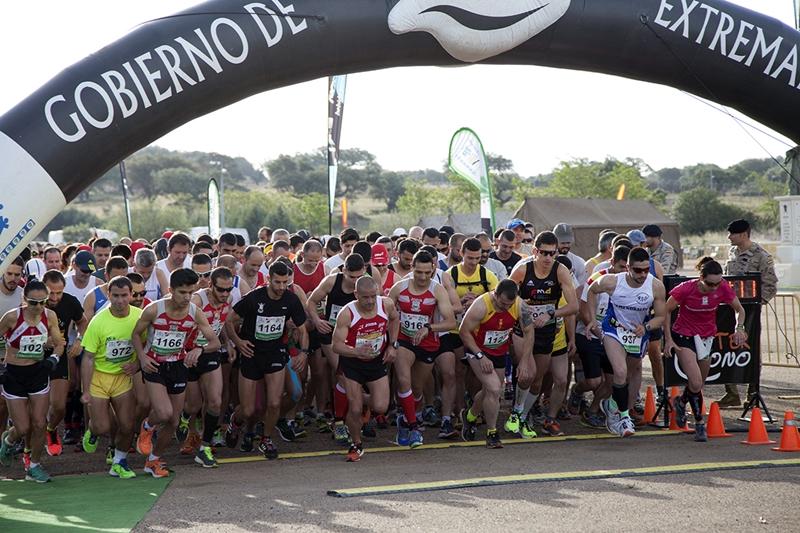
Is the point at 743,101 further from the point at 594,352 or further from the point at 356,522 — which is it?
the point at 356,522

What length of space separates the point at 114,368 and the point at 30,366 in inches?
28.2

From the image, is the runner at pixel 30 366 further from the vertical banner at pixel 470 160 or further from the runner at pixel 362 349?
the vertical banner at pixel 470 160

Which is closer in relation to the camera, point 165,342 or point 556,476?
point 556,476

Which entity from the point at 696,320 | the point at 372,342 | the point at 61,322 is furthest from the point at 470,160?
the point at 61,322

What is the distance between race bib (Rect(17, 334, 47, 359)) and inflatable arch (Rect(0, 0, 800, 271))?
0.96m

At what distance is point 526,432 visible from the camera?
34.0 ft

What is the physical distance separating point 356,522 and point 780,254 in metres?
25.9

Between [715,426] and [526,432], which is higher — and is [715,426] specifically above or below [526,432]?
above

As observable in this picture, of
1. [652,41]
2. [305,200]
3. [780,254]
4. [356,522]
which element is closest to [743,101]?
[652,41]

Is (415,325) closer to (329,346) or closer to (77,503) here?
(329,346)

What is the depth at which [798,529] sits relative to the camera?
263 inches

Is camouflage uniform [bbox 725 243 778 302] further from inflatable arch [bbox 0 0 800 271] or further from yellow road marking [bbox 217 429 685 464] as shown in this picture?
yellow road marking [bbox 217 429 685 464]

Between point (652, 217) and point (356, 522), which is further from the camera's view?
point (652, 217)

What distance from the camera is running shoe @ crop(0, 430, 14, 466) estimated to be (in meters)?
9.36
